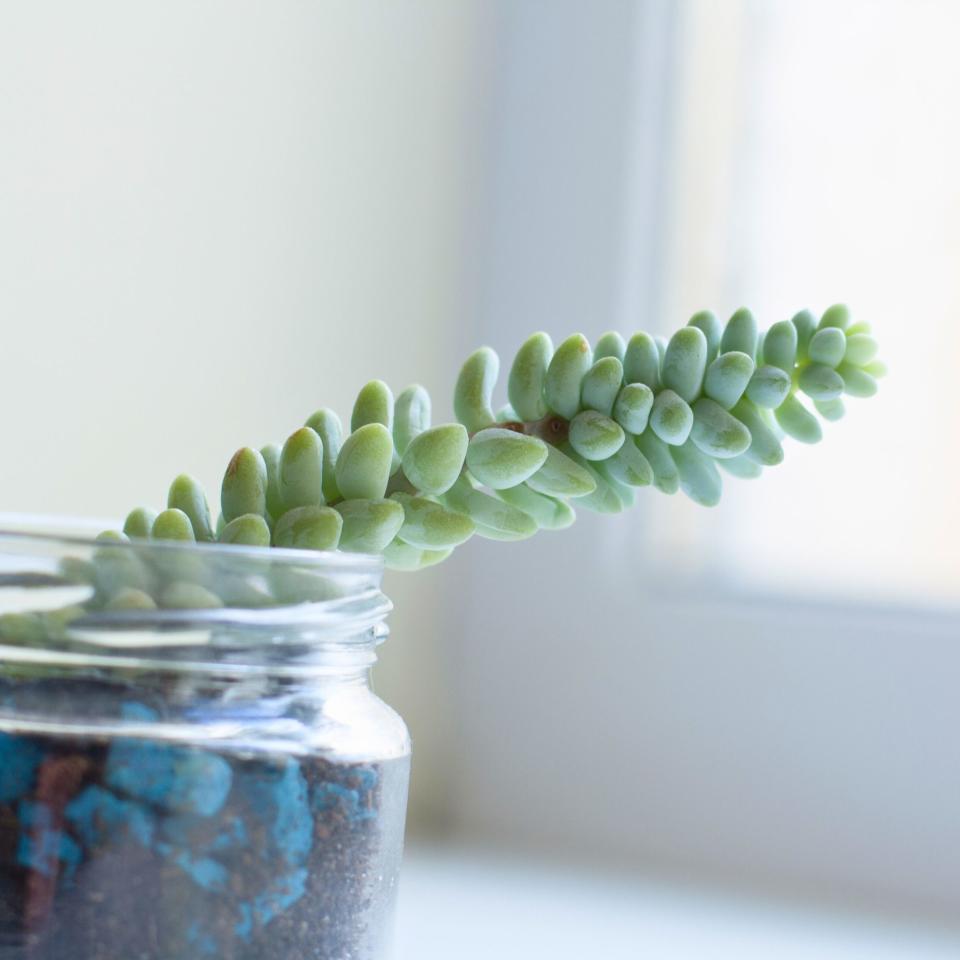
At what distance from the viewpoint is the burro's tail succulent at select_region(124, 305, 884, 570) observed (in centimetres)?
27

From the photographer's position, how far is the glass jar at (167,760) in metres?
0.23

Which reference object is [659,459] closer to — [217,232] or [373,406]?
[373,406]

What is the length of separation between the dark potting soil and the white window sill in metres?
0.33

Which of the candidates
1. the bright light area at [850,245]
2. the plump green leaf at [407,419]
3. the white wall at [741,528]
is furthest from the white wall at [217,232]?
the plump green leaf at [407,419]

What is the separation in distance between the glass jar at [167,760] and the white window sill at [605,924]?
0.32 m

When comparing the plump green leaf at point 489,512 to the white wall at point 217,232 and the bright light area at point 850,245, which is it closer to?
the white wall at point 217,232

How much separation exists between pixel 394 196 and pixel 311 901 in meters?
0.62

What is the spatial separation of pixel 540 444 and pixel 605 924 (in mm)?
412

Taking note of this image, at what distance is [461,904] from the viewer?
2.11 feet

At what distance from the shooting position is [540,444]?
0.89 ft

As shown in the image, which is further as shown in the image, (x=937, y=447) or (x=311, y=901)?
(x=937, y=447)

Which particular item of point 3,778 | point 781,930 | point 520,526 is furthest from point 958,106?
point 3,778

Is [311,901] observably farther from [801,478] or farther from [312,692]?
[801,478]

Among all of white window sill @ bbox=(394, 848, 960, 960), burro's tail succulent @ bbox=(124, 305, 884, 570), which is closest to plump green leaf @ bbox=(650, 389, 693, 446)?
burro's tail succulent @ bbox=(124, 305, 884, 570)
